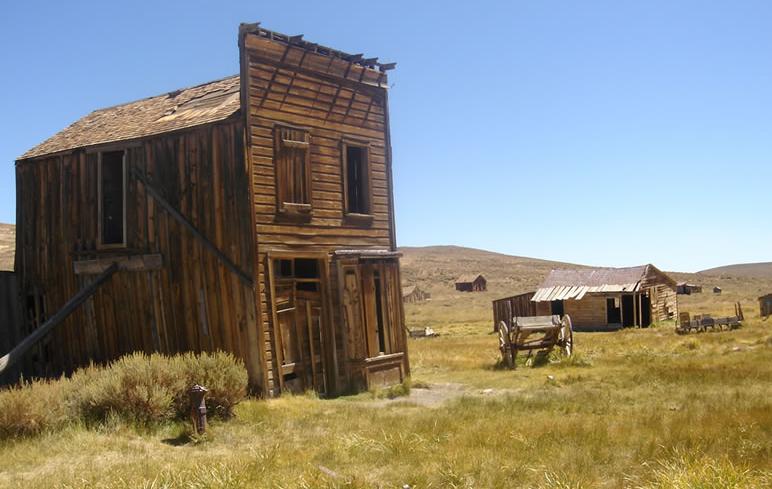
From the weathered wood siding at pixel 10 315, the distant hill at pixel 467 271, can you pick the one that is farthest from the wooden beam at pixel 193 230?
the distant hill at pixel 467 271

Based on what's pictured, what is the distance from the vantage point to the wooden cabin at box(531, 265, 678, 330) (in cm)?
3819

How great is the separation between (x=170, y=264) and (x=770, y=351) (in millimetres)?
15539

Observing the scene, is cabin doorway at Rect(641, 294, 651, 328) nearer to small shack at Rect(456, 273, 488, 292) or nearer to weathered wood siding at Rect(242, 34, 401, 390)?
weathered wood siding at Rect(242, 34, 401, 390)

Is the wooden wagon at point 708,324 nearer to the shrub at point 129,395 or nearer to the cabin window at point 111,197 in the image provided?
the cabin window at point 111,197

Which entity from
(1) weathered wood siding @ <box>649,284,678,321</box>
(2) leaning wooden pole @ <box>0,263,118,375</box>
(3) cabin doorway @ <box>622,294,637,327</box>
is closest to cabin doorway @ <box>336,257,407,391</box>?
(2) leaning wooden pole @ <box>0,263,118,375</box>

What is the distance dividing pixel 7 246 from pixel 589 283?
148 ft

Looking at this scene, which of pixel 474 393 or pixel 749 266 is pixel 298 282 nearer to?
pixel 474 393

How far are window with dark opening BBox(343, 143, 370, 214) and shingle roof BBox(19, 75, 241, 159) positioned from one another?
297 centimetres

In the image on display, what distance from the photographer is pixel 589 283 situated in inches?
1565

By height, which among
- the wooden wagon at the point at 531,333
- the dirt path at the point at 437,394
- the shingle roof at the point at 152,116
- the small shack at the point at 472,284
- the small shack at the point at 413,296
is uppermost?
the shingle roof at the point at 152,116

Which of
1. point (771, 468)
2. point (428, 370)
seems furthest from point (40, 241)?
point (771, 468)

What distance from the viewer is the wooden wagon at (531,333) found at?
19.8 metres

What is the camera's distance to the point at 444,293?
7962 cm

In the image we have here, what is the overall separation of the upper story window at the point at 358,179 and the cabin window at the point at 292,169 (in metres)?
1.53
